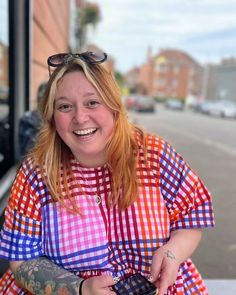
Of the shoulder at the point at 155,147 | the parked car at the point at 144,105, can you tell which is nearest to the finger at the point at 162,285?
the shoulder at the point at 155,147

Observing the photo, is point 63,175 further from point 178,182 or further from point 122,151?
point 178,182

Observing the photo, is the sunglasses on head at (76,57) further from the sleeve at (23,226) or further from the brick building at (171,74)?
the brick building at (171,74)

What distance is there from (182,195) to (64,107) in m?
0.50

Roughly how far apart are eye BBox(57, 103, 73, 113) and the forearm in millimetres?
549

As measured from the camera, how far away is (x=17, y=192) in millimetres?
1100

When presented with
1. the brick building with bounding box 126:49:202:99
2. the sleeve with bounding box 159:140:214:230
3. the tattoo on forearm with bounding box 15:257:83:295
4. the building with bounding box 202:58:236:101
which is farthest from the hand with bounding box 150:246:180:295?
the brick building with bounding box 126:49:202:99

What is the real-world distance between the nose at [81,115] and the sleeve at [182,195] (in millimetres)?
286

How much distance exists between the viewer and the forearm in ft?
3.58

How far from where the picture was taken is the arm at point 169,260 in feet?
3.48

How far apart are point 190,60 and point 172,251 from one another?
172ft

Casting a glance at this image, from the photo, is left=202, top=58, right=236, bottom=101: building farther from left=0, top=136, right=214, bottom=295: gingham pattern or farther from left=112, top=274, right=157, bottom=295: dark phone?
left=112, top=274, right=157, bottom=295: dark phone

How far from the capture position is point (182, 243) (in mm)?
1126

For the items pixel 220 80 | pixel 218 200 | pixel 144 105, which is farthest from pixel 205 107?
pixel 218 200

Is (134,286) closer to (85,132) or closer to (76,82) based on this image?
(85,132)
